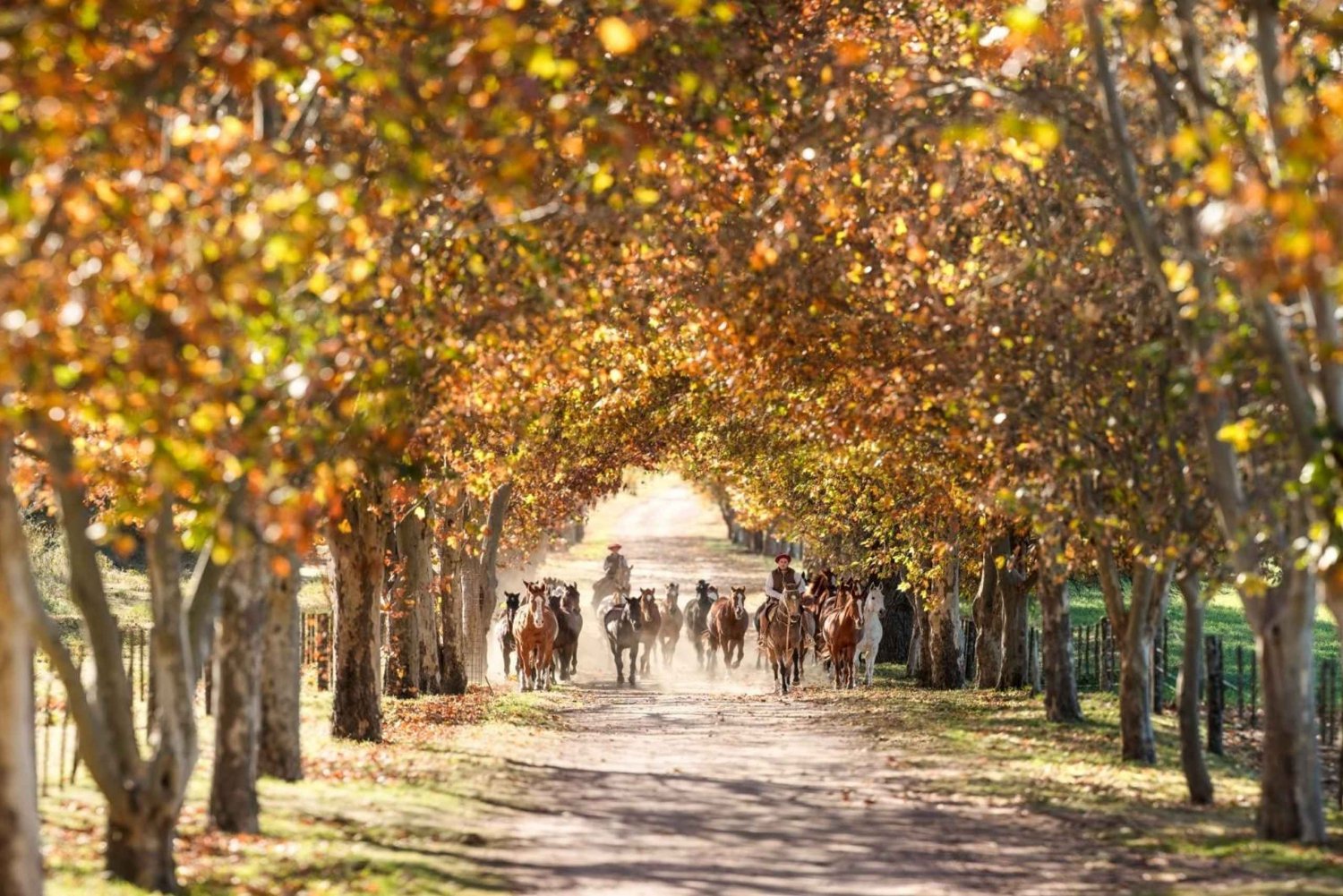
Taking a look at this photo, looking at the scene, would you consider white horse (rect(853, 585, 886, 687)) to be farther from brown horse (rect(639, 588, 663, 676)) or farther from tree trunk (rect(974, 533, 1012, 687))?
brown horse (rect(639, 588, 663, 676))

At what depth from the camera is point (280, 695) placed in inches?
747

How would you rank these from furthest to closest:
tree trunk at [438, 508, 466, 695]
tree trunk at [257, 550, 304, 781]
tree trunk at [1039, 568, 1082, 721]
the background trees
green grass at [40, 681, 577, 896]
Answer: tree trunk at [438, 508, 466, 695] → tree trunk at [1039, 568, 1082, 721] → tree trunk at [257, 550, 304, 781] → green grass at [40, 681, 577, 896] → the background trees

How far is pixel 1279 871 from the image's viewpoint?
46.5 ft

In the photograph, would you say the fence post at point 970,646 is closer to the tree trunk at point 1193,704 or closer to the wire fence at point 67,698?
the wire fence at point 67,698

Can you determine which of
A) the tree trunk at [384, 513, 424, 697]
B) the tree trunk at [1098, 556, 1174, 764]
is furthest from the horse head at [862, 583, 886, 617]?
the tree trunk at [1098, 556, 1174, 764]

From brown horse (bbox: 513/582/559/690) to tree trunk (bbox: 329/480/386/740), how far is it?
12.8 metres

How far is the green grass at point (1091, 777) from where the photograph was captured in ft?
49.4

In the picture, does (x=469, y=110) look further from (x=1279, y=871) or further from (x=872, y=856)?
(x=1279, y=871)

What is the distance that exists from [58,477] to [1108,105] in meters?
7.98

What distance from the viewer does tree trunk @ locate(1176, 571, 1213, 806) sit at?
17.8 meters

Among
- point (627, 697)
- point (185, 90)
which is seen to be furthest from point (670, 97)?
point (627, 697)

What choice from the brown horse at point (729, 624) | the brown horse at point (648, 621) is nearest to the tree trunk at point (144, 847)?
the brown horse at point (729, 624)

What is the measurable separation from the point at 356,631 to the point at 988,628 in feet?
50.5

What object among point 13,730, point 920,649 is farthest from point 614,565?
point 13,730
